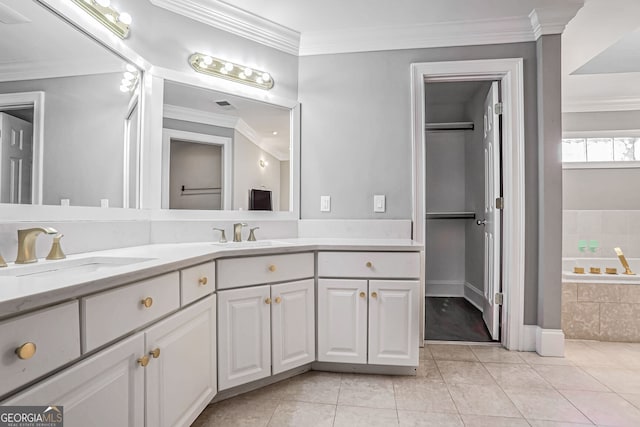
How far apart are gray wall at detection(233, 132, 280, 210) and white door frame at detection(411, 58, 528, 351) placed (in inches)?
42.0

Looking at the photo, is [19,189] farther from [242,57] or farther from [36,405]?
[242,57]

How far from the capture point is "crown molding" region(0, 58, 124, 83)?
1.24m

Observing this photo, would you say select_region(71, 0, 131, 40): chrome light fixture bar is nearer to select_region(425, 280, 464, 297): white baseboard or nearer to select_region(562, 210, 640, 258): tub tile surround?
select_region(425, 280, 464, 297): white baseboard

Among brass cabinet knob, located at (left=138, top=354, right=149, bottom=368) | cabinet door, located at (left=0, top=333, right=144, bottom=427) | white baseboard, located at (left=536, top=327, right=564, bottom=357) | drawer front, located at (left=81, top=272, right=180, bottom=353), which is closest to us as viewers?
cabinet door, located at (left=0, top=333, right=144, bottom=427)

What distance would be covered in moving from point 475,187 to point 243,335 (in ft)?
10.2

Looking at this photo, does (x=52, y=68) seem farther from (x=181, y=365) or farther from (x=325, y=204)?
(x=325, y=204)

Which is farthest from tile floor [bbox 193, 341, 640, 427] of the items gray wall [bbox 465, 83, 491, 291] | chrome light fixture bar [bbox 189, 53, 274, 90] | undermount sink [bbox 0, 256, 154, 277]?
chrome light fixture bar [bbox 189, 53, 274, 90]

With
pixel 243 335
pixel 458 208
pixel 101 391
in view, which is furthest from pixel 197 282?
pixel 458 208

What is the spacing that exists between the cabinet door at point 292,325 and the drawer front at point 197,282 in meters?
0.38

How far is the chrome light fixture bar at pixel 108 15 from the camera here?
161 centimetres

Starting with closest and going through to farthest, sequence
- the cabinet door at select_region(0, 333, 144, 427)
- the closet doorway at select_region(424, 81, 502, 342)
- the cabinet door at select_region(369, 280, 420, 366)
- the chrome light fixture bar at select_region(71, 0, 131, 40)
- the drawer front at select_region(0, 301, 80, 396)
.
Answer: the drawer front at select_region(0, 301, 80, 396)
the cabinet door at select_region(0, 333, 144, 427)
the chrome light fixture bar at select_region(71, 0, 131, 40)
the cabinet door at select_region(369, 280, 420, 366)
the closet doorway at select_region(424, 81, 502, 342)

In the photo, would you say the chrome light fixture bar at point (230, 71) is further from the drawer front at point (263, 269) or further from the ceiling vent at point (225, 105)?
the drawer front at point (263, 269)

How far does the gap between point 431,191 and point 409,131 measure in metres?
1.90

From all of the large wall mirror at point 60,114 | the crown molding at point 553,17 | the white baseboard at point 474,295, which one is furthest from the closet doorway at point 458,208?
the large wall mirror at point 60,114
